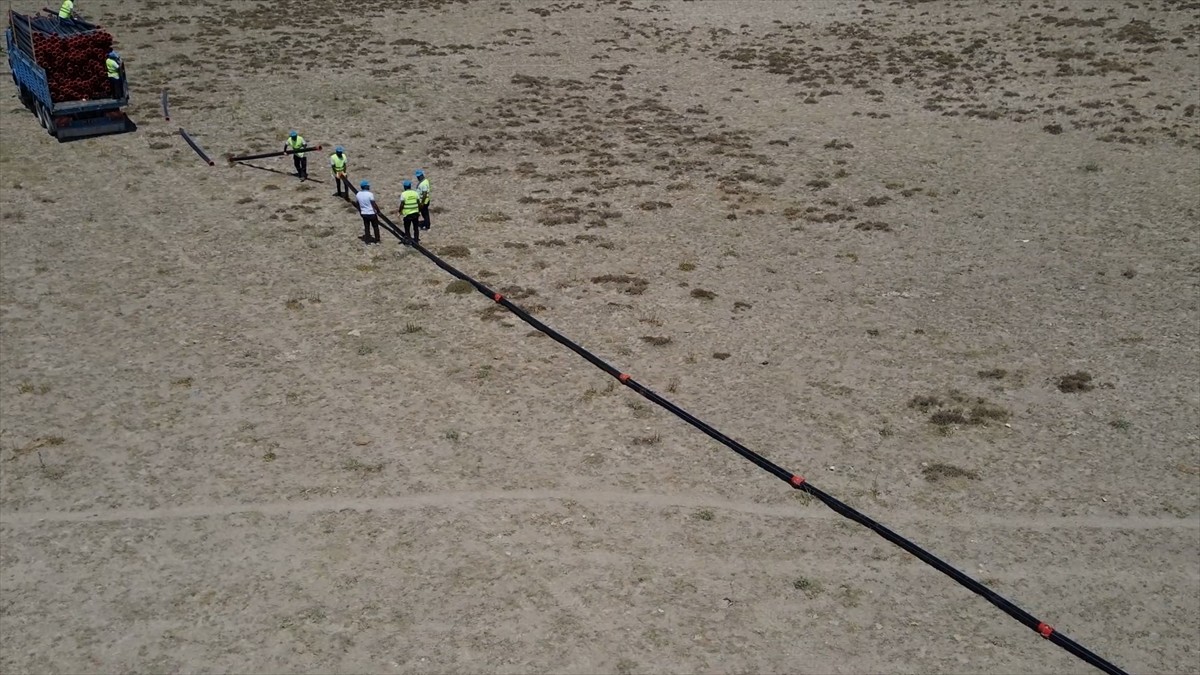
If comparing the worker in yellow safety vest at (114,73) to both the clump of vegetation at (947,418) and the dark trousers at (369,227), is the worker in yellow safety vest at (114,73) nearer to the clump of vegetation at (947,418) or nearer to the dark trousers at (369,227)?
the dark trousers at (369,227)

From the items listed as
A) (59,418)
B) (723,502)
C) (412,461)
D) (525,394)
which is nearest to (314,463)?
(412,461)

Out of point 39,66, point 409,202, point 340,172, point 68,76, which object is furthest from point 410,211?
Answer: point 39,66

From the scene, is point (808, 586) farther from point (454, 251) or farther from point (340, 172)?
point (340, 172)

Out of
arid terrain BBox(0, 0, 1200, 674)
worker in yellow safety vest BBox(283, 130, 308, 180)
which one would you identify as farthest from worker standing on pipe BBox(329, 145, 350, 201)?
worker in yellow safety vest BBox(283, 130, 308, 180)

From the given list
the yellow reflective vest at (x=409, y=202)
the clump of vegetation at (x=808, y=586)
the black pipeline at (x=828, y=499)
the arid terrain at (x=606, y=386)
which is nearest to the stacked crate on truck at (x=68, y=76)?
the arid terrain at (x=606, y=386)

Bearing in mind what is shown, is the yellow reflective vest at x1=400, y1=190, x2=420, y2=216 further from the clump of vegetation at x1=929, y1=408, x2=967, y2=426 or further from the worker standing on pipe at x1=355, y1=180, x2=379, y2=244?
the clump of vegetation at x1=929, y1=408, x2=967, y2=426

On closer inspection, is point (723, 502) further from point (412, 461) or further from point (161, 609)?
point (161, 609)

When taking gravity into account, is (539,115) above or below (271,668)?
above

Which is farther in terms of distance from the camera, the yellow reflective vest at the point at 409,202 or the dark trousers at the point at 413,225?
the dark trousers at the point at 413,225
